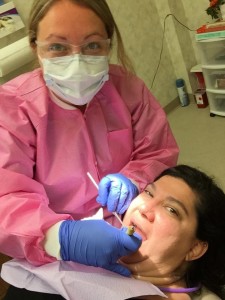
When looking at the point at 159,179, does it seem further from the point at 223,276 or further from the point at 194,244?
the point at 223,276

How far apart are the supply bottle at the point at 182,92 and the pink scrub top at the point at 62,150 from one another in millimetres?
2147

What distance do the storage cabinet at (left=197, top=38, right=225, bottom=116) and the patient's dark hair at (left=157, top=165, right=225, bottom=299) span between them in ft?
6.38

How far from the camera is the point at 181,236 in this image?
3.68 feet

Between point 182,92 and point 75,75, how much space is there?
8.26 ft

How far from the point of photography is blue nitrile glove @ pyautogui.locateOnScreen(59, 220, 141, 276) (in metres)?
0.97

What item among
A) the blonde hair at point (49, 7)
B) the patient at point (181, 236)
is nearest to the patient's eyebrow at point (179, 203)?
the patient at point (181, 236)

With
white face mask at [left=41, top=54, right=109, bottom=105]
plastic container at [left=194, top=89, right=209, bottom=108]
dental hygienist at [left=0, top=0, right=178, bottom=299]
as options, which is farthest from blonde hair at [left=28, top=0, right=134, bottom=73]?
plastic container at [left=194, top=89, right=209, bottom=108]

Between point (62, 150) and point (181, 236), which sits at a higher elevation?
point (62, 150)

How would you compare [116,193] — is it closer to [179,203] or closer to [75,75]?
[179,203]

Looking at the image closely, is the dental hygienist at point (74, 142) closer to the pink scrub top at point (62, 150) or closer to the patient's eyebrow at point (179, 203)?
the pink scrub top at point (62, 150)

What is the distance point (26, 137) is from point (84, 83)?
28 centimetres

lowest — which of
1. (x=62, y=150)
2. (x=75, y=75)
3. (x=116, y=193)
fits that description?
(x=116, y=193)

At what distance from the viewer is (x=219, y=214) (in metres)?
1.18

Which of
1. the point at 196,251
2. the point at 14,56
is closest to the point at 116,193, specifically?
the point at 196,251
